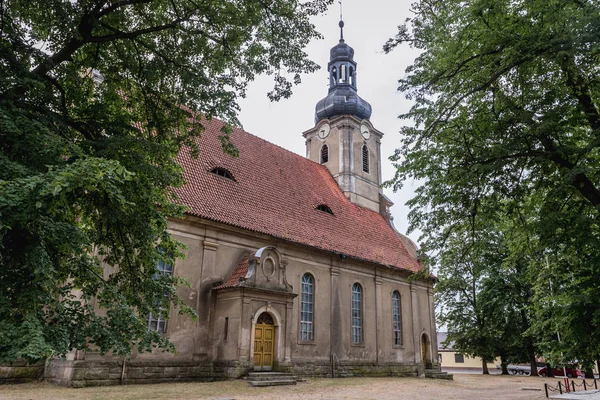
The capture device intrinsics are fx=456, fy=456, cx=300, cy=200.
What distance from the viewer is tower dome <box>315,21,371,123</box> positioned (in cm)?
2825

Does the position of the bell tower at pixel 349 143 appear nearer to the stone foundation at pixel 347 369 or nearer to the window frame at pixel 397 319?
the window frame at pixel 397 319

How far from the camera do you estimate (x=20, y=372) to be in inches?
475

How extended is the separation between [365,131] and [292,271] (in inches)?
510

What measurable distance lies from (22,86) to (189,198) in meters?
9.26

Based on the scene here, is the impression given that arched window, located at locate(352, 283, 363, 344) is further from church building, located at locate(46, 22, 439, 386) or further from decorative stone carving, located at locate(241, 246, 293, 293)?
decorative stone carving, located at locate(241, 246, 293, 293)

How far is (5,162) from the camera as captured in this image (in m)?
5.87

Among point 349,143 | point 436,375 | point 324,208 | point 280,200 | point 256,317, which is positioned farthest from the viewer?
point 349,143

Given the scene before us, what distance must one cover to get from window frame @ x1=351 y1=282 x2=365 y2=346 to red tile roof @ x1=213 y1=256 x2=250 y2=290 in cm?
Result: 667

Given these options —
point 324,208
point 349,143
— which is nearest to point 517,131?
point 324,208

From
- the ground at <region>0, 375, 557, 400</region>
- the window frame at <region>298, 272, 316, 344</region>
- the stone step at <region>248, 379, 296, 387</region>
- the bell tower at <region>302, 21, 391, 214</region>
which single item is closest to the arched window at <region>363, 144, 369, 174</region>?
the bell tower at <region>302, 21, 391, 214</region>

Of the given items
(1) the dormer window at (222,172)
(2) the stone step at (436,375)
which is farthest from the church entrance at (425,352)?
Answer: (1) the dormer window at (222,172)

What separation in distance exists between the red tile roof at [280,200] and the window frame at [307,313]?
5.10 ft

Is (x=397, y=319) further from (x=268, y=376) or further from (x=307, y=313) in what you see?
(x=268, y=376)

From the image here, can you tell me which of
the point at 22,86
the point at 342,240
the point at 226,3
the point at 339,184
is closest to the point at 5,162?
the point at 22,86
